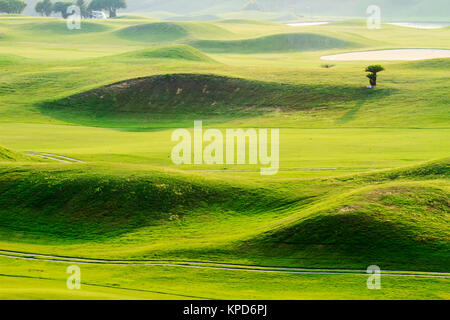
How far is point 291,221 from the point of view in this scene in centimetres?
3597

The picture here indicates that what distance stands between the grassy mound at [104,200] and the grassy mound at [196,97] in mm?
48387

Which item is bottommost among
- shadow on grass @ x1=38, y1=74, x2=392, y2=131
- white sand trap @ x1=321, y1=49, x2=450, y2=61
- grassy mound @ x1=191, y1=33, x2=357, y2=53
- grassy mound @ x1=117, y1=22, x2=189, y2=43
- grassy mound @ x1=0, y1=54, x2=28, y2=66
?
shadow on grass @ x1=38, y1=74, x2=392, y2=131

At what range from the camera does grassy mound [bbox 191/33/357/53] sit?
176375mm

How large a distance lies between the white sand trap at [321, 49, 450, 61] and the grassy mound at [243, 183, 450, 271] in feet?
377

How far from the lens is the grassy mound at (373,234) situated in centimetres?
3150

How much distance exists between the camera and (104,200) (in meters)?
41.2

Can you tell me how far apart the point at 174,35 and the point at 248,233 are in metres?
165

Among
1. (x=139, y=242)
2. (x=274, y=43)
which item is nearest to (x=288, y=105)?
(x=139, y=242)

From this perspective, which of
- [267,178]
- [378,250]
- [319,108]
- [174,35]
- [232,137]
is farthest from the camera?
[174,35]
